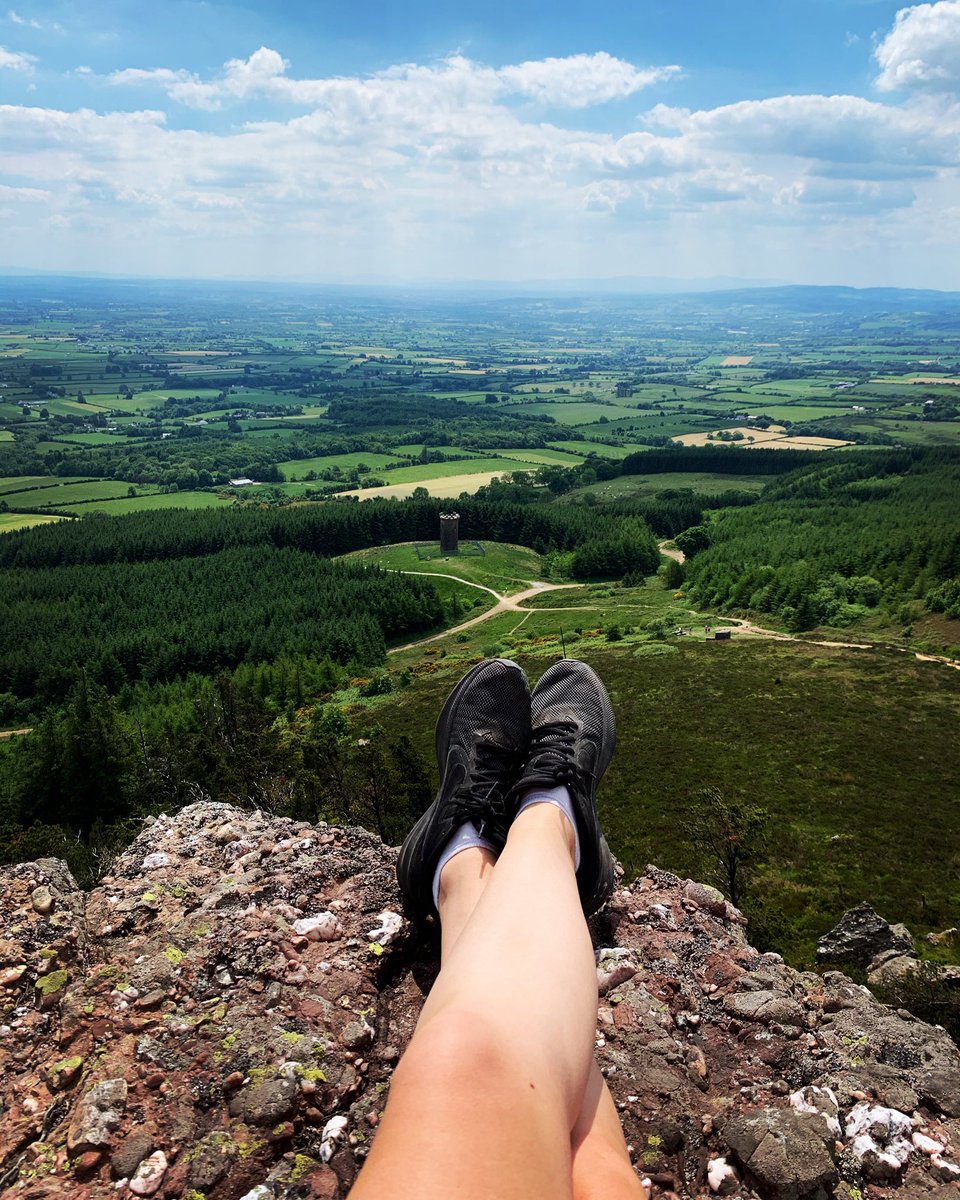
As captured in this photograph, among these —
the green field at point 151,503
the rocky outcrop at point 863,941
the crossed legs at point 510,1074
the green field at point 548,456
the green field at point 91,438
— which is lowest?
the green field at point 151,503

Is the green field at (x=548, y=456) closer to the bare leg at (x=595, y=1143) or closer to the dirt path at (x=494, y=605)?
the dirt path at (x=494, y=605)

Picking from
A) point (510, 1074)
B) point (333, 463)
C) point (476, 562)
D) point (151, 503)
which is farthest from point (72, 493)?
point (510, 1074)

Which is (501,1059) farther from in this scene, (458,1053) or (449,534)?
(449,534)

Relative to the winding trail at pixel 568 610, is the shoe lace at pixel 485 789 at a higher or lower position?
higher

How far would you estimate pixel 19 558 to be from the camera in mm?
92938

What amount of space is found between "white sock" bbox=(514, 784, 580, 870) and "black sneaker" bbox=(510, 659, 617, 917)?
42mm

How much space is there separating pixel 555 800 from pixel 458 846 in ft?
3.03

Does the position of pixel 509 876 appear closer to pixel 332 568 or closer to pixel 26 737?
pixel 26 737

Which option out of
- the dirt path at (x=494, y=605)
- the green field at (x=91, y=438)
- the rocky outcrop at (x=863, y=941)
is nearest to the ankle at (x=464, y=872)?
the rocky outcrop at (x=863, y=941)

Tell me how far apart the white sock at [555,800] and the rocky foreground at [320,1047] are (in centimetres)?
152

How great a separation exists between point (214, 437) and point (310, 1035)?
664 feet

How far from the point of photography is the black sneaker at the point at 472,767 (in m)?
5.98

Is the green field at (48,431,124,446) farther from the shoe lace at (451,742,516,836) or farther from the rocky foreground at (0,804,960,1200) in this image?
the shoe lace at (451,742,516,836)

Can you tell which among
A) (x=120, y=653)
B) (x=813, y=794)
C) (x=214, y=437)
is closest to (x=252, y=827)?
(x=813, y=794)
